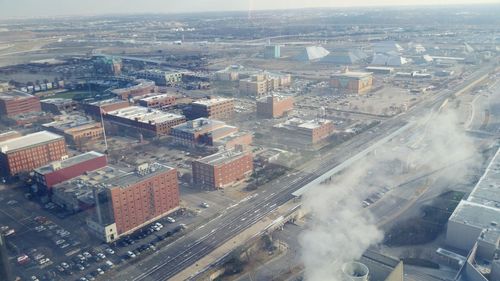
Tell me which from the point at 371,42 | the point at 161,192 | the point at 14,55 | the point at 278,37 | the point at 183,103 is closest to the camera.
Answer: the point at 161,192

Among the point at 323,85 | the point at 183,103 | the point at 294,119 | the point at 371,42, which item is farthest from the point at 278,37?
the point at 294,119

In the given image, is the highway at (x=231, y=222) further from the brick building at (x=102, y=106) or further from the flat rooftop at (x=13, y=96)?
the flat rooftop at (x=13, y=96)

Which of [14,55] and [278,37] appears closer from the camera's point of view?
[14,55]

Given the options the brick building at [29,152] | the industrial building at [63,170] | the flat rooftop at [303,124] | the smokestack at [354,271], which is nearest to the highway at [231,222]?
the flat rooftop at [303,124]

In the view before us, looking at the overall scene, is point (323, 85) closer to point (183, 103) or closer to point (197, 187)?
point (183, 103)

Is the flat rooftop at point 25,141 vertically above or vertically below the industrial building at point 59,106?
above

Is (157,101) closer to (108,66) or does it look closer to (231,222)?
(231,222)

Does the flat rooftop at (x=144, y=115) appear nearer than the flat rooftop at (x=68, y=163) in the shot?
No
